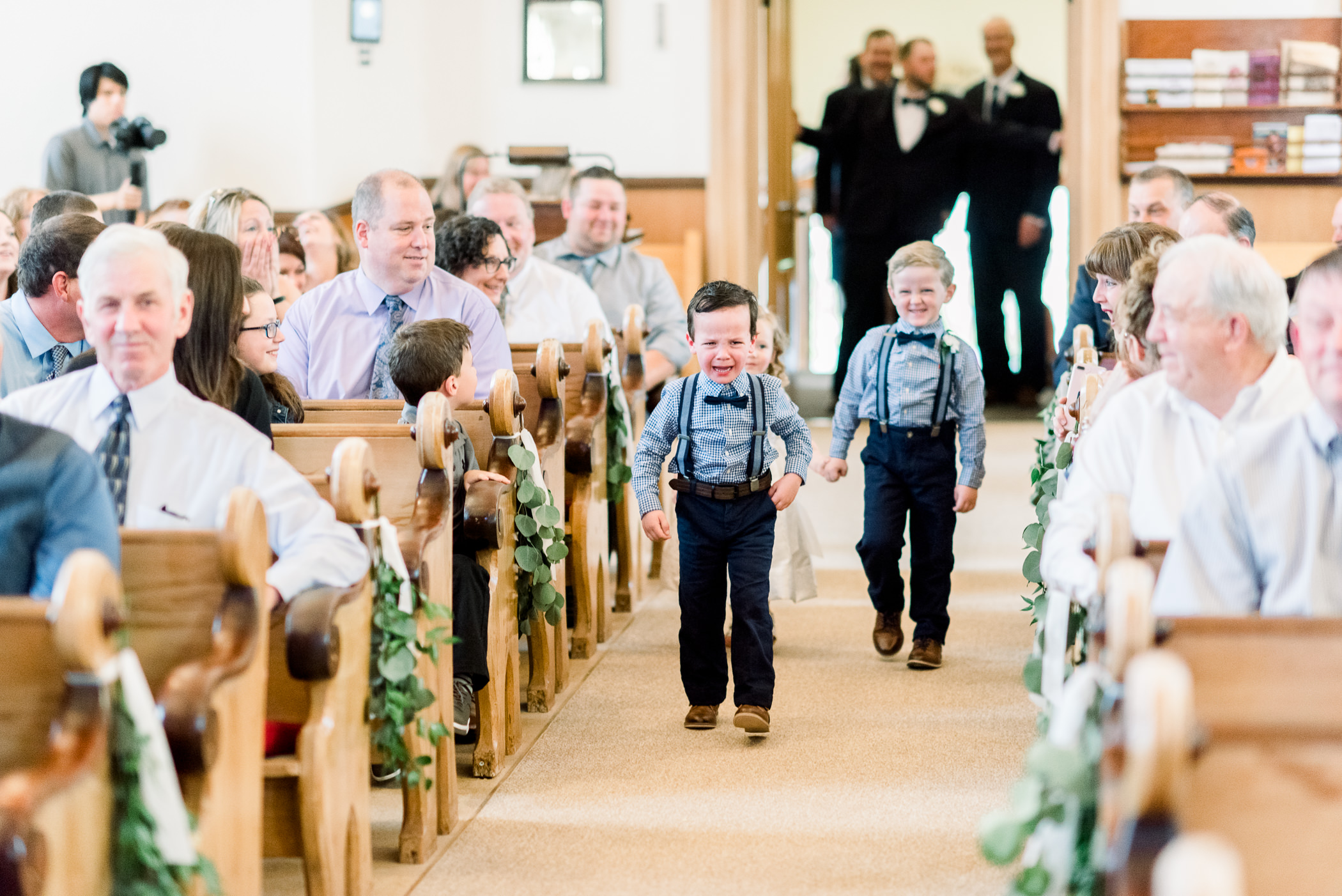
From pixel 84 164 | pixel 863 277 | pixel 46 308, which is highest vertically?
pixel 84 164

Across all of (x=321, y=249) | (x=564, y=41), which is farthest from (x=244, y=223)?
(x=564, y=41)

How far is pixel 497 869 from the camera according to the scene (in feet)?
9.12

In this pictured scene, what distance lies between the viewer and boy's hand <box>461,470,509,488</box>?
329 cm

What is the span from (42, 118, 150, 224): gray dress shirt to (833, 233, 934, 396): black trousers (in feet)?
11.7

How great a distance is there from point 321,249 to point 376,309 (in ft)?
5.86

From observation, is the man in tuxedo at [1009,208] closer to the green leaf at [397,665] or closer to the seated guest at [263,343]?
Answer: the seated guest at [263,343]

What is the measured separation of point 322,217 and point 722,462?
9.56ft

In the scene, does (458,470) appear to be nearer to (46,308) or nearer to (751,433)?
(751,433)

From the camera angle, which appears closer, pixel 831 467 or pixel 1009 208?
pixel 831 467

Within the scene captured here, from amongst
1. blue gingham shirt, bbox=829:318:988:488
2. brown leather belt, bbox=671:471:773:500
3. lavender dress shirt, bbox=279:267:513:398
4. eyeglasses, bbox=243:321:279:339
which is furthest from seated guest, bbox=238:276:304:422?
blue gingham shirt, bbox=829:318:988:488

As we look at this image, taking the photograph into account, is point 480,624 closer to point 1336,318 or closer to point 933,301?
point 933,301

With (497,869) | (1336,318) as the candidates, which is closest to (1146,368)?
(1336,318)

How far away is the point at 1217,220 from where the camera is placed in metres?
3.92

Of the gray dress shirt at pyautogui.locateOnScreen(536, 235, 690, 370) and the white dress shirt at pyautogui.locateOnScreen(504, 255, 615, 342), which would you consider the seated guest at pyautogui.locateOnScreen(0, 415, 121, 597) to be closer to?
the white dress shirt at pyautogui.locateOnScreen(504, 255, 615, 342)
